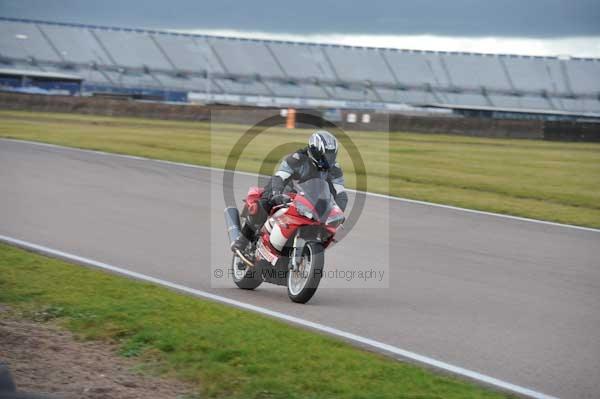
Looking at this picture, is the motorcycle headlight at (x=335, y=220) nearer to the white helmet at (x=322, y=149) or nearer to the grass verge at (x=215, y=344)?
the white helmet at (x=322, y=149)

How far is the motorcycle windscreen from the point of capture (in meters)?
7.95

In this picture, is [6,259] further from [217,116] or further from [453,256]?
[217,116]

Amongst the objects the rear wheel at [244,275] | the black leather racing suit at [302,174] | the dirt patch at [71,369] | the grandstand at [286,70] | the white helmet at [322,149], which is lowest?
the dirt patch at [71,369]

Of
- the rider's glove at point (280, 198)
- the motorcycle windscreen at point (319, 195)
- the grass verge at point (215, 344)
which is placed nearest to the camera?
the grass verge at point (215, 344)

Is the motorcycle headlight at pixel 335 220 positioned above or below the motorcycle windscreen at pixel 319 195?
below

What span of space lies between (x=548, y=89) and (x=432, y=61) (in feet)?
38.1

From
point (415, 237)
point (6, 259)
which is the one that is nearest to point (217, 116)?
point (415, 237)

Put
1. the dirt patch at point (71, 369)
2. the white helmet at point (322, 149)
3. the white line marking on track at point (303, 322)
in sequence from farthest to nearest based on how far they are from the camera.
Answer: the white helmet at point (322, 149) < the white line marking on track at point (303, 322) < the dirt patch at point (71, 369)

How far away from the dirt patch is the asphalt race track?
2102 millimetres

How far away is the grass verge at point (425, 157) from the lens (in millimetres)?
17344

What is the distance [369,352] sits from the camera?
21.8 ft

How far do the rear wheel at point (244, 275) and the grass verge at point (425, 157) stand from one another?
7.54 metres

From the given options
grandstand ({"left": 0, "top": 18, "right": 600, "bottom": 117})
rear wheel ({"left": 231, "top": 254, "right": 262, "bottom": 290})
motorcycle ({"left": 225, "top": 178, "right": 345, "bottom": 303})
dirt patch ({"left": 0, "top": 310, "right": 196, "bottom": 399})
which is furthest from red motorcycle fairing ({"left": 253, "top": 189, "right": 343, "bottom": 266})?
grandstand ({"left": 0, "top": 18, "right": 600, "bottom": 117})

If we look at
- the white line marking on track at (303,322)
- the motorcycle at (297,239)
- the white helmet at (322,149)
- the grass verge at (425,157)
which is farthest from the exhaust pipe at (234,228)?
the grass verge at (425,157)
